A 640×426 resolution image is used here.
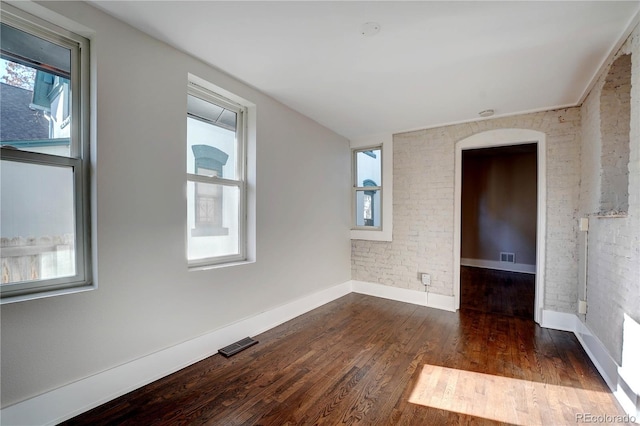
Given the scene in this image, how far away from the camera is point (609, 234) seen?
235 centimetres

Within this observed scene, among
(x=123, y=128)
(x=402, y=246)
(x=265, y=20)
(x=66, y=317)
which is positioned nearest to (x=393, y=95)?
(x=265, y=20)

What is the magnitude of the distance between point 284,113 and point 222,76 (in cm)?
94

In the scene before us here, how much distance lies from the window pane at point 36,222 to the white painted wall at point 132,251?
181 mm

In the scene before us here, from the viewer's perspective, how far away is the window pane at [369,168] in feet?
15.6

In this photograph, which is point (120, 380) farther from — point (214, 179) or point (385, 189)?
point (385, 189)

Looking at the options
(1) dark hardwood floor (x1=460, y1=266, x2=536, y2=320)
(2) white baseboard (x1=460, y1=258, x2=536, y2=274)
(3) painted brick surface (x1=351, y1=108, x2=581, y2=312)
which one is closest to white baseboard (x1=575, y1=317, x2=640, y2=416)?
(3) painted brick surface (x1=351, y1=108, x2=581, y2=312)

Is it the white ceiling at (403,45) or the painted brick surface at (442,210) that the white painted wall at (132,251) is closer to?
the white ceiling at (403,45)

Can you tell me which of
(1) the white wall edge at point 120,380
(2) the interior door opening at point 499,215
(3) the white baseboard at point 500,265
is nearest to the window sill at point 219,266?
(1) the white wall edge at point 120,380

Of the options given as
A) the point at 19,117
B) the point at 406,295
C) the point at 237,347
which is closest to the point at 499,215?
the point at 406,295

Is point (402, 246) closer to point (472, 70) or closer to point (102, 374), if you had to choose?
point (472, 70)

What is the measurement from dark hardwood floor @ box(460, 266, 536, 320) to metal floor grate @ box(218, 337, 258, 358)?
3002 millimetres

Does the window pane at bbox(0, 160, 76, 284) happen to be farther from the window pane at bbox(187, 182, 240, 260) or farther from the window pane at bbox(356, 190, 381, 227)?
the window pane at bbox(356, 190, 381, 227)

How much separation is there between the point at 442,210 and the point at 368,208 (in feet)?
3.99

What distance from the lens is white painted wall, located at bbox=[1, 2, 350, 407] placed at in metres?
1.71
